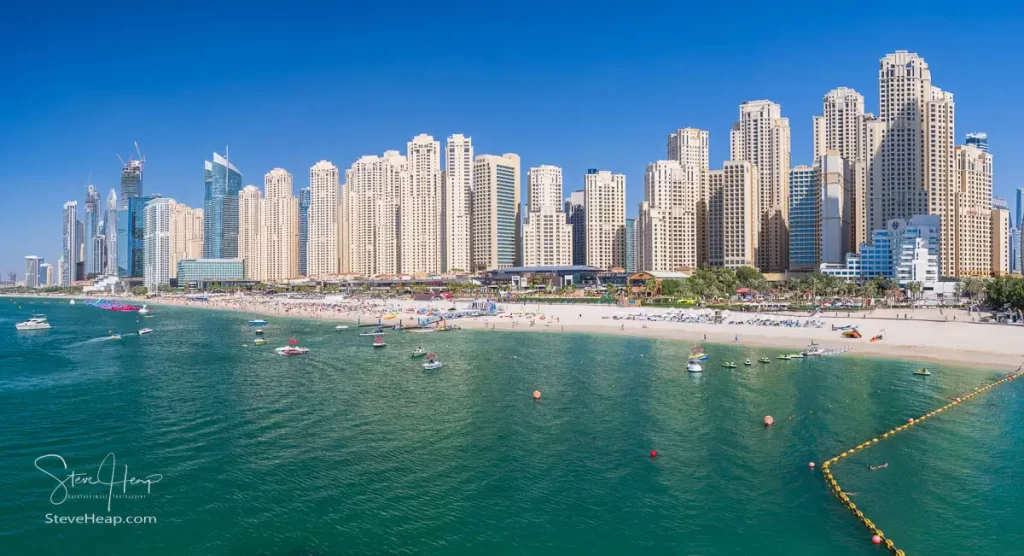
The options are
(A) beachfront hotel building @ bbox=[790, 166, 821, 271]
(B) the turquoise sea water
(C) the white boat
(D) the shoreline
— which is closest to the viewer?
(B) the turquoise sea water

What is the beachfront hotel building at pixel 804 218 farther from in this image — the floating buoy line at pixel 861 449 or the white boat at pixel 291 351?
the white boat at pixel 291 351

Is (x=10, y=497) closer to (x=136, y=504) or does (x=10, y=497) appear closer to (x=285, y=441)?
(x=136, y=504)

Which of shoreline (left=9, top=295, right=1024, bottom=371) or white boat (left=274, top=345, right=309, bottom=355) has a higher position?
shoreline (left=9, top=295, right=1024, bottom=371)

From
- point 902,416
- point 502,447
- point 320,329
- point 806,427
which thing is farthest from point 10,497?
point 320,329

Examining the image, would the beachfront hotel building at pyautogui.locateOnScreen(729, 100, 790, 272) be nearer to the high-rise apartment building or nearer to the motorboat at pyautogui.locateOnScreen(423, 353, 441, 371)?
the high-rise apartment building

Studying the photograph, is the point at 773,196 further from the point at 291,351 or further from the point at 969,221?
the point at 291,351

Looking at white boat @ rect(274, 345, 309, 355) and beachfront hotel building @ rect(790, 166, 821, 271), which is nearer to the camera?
white boat @ rect(274, 345, 309, 355)

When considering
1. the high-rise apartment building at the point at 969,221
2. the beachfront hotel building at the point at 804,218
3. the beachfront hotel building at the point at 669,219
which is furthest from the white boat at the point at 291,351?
the beachfront hotel building at the point at 804,218
